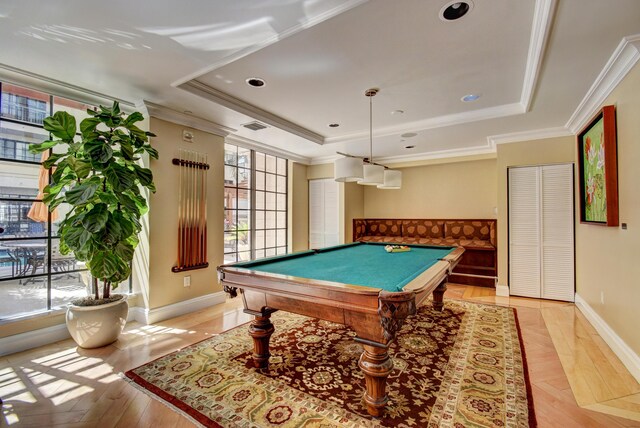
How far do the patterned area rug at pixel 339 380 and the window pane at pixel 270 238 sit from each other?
2.66 metres

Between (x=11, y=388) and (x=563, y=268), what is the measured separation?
613 cm

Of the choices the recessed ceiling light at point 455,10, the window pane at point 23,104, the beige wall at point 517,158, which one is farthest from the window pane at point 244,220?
the beige wall at point 517,158

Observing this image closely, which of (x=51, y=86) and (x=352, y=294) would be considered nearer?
(x=352, y=294)

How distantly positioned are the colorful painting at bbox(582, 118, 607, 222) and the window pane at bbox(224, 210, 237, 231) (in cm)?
477

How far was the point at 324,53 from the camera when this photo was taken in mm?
2311

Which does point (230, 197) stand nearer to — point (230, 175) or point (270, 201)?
point (230, 175)

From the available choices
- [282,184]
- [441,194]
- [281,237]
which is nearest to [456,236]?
[441,194]

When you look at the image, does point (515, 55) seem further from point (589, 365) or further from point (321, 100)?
point (589, 365)

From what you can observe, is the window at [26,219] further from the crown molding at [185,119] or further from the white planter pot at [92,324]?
the crown molding at [185,119]

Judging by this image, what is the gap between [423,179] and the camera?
6.21 m

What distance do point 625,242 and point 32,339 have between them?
550 cm

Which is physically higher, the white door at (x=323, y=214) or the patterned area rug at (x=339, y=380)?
the white door at (x=323, y=214)

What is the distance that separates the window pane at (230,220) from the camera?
471 cm

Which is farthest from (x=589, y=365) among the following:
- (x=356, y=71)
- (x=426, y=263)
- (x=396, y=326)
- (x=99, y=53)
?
(x=99, y=53)
